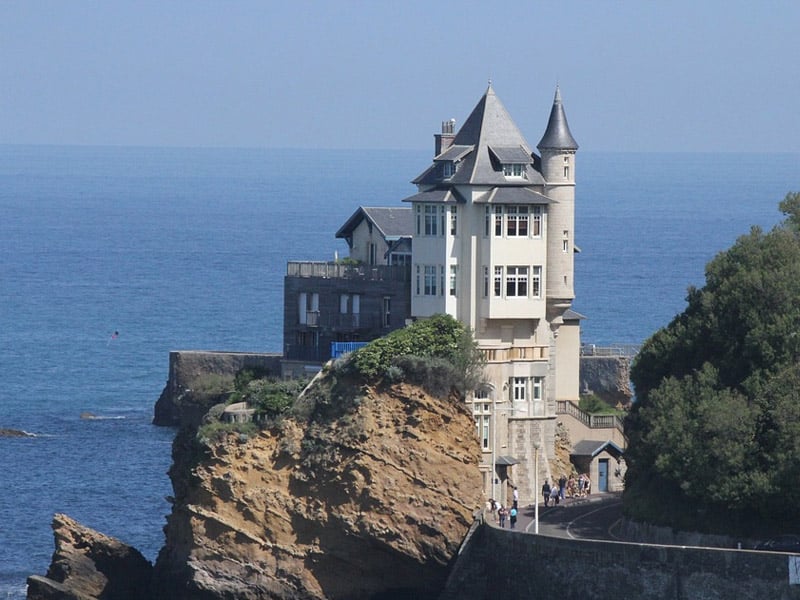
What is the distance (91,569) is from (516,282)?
15.3 meters

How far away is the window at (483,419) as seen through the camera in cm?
7569

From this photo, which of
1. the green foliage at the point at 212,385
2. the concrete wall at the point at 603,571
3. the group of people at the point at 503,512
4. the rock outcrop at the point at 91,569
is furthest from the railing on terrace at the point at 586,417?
the rock outcrop at the point at 91,569

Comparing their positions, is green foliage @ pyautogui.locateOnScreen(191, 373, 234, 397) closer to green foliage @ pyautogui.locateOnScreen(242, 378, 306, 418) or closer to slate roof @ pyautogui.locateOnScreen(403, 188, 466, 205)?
green foliage @ pyautogui.locateOnScreen(242, 378, 306, 418)

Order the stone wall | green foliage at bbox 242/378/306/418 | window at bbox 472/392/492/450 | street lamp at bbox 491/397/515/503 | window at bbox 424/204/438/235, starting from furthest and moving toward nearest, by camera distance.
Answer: the stone wall → window at bbox 424/204/438/235 → window at bbox 472/392/492/450 → street lamp at bbox 491/397/515/503 → green foliage at bbox 242/378/306/418

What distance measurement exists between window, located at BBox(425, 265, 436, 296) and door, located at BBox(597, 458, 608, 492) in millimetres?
8574

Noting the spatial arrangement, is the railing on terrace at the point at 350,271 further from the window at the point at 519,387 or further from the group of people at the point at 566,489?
the group of people at the point at 566,489

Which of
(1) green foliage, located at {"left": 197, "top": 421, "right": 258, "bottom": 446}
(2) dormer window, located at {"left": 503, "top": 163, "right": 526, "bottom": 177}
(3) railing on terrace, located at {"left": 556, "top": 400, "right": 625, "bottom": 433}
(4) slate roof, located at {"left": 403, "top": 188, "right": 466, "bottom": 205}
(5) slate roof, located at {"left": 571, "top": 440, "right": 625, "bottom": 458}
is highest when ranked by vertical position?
(2) dormer window, located at {"left": 503, "top": 163, "right": 526, "bottom": 177}

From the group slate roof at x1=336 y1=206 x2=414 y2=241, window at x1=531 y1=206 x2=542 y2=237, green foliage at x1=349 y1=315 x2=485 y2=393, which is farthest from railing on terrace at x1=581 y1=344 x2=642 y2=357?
green foliage at x1=349 y1=315 x2=485 y2=393

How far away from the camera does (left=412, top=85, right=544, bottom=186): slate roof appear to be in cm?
7700

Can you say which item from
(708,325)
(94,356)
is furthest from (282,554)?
(94,356)

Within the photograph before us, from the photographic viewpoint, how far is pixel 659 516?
2773 inches

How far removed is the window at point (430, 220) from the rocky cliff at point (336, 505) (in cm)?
591

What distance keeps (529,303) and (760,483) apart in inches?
486

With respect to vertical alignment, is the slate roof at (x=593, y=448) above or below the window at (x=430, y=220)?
below
